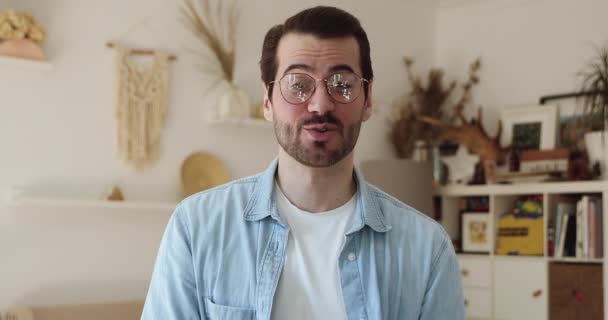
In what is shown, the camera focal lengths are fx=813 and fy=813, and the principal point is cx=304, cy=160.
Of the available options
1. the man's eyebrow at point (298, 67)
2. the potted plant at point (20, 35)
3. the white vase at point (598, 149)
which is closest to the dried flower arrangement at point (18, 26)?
the potted plant at point (20, 35)

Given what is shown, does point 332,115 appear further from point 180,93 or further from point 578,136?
point 578,136

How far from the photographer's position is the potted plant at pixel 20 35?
369 centimetres

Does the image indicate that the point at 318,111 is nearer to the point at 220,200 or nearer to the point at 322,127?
the point at 322,127

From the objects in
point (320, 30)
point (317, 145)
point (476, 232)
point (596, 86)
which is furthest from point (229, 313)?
point (476, 232)

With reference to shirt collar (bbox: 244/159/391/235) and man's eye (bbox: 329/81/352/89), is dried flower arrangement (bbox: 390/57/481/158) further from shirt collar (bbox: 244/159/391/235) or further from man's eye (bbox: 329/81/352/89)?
man's eye (bbox: 329/81/352/89)

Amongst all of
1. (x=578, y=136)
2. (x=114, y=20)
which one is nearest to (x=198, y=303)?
(x=114, y=20)

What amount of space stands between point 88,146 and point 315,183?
2.57 m

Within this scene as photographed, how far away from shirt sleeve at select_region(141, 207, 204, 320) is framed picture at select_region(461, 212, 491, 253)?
359 cm

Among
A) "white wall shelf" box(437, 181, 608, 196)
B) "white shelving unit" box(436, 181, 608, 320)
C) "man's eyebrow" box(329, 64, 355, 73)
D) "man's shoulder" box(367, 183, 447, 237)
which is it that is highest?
"man's eyebrow" box(329, 64, 355, 73)

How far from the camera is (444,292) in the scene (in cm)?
174

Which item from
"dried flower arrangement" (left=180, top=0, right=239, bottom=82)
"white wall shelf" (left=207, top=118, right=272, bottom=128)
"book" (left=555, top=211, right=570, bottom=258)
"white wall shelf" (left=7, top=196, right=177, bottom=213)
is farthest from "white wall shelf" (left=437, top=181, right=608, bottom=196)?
"white wall shelf" (left=7, top=196, right=177, bottom=213)

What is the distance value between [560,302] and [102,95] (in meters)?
2.75

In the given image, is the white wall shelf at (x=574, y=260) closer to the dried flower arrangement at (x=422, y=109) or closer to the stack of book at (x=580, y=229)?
the stack of book at (x=580, y=229)

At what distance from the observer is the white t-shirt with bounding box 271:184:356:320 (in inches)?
65.5
